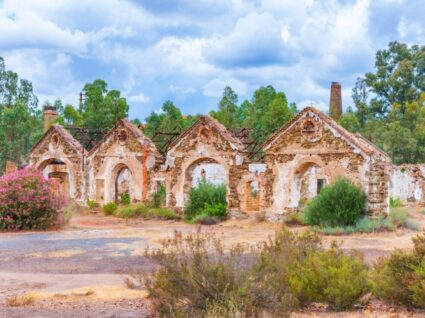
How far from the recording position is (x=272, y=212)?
2475 centimetres

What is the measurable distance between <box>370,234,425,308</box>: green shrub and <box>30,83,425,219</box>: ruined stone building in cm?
1310

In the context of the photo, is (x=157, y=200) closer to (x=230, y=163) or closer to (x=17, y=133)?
(x=230, y=163)

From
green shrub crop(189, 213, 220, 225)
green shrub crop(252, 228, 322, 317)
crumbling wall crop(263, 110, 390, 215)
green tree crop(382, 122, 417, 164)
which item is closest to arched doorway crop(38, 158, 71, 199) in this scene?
green shrub crop(189, 213, 220, 225)

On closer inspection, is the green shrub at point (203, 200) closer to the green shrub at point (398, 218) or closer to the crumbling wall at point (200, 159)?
the crumbling wall at point (200, 159)

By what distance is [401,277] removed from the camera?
8.93 meters

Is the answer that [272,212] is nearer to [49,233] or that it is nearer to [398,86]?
[49,233]

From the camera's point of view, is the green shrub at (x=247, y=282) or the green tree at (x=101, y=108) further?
the green tree at (x=101, y=108)

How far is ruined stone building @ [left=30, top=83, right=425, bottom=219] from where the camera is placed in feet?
75.0

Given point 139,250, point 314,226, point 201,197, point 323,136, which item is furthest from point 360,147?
point 139,250

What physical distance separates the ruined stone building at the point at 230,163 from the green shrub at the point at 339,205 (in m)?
0.64

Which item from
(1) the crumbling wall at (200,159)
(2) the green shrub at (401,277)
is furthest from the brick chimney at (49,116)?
(2) the green shrub at (401,277)

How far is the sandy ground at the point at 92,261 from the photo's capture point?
360 inches

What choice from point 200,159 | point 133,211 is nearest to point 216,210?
point 200,159

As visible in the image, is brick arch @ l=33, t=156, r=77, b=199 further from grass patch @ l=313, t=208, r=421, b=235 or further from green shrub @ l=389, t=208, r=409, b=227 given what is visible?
green shrub @ l=389, t=208, r=409, b=227
